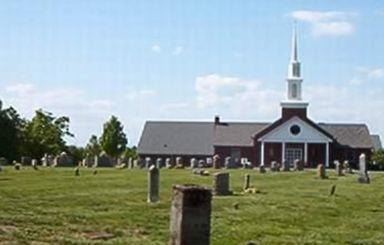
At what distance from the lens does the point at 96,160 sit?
7325 cm

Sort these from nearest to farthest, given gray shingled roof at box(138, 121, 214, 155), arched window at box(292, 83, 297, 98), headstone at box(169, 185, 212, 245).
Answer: headstone at box(169, 185, 212, 245) < arched window at box(292, 83, 297, 98) < gray shingled roof at box(138, 121, 214, 155)

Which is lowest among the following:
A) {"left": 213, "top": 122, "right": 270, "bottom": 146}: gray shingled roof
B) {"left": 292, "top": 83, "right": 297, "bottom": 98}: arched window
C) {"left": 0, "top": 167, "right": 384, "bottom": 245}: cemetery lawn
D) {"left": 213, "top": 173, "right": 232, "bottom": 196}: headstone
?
{"left": 0, "top": 167, "right": 384, "bottom": 245}: cemetery lawn

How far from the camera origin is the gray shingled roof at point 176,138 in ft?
354

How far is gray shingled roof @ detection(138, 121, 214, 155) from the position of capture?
354 feet

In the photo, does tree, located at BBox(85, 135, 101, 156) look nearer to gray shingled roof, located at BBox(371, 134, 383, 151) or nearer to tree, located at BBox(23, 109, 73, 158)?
tree, located at BBox(23, 109, 73, 158)

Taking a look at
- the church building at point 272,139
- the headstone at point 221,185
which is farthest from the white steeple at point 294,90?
the headstone at point 221,185

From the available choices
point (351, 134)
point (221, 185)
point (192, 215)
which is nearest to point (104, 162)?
point (351, 134)

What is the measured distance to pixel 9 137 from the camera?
84.6 meters

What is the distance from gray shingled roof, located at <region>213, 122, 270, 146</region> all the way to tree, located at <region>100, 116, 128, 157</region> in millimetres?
11038

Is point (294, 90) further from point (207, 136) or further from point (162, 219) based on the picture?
point (162, 219)

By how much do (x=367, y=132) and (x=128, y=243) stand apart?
94.6m

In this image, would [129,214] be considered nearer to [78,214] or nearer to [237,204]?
[78,214]

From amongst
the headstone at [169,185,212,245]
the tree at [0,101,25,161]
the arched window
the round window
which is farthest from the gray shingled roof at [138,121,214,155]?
the headstone at [169,185,212,245]

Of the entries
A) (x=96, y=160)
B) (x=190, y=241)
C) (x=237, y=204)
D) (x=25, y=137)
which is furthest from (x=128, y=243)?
(x=25, y=137)
